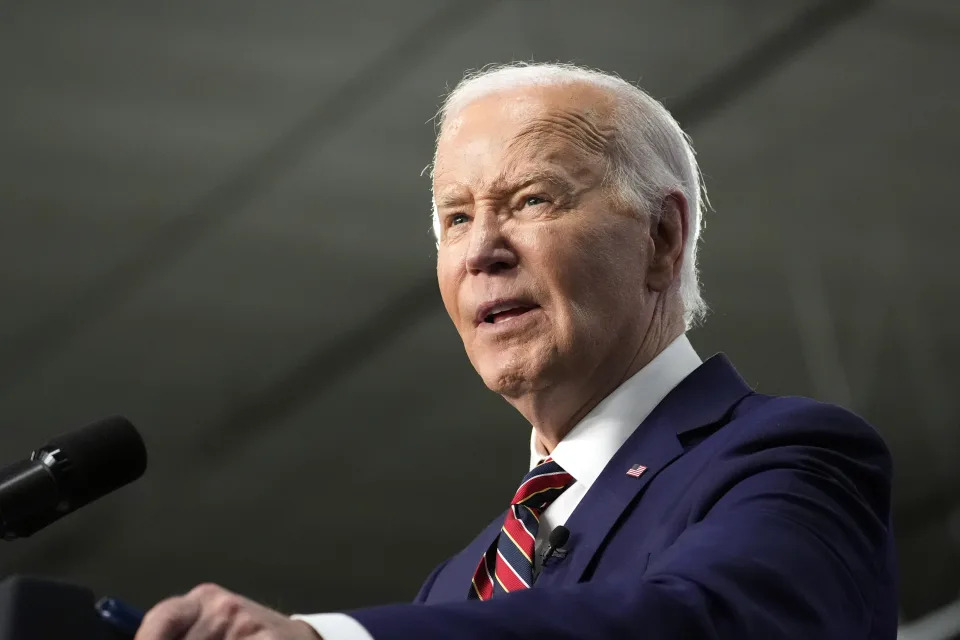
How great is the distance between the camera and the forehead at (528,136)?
192 centimetres

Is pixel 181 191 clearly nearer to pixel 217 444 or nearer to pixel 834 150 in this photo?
pixel 217 444

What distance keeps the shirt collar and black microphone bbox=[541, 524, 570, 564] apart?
185 mm

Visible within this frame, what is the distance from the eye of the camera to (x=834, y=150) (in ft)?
15.1

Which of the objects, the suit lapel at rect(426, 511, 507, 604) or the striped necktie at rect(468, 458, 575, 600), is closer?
the striped necktie at rect(468, 458, 575, 600)

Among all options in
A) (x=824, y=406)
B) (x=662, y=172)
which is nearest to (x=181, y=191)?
(x=662, y=172)

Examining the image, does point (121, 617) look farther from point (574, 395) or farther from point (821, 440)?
point (574, 395)

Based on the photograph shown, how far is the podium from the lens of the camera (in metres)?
0.81

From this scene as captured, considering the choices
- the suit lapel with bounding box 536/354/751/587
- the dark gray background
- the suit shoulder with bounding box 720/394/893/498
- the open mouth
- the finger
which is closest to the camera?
the finger

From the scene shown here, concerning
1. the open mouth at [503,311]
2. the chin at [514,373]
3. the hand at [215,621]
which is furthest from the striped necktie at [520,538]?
the hand at [215,621]

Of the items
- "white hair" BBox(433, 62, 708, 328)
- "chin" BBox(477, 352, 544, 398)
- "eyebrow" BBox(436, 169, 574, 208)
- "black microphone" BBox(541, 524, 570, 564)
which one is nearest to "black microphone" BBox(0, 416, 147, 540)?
"black microphone" BBox(541, 524, 570, 564)

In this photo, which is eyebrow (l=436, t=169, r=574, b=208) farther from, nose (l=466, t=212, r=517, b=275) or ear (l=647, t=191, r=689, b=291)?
ear (l=647, t=191, r=689, b=291)

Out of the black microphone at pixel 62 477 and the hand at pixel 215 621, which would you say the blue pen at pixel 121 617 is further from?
the black microphone at pixel 62 477

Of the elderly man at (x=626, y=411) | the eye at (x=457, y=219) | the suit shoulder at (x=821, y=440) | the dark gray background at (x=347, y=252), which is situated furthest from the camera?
the dark gray background at (x=347, y=252)

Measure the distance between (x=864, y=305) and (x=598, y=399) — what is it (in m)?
3.49
